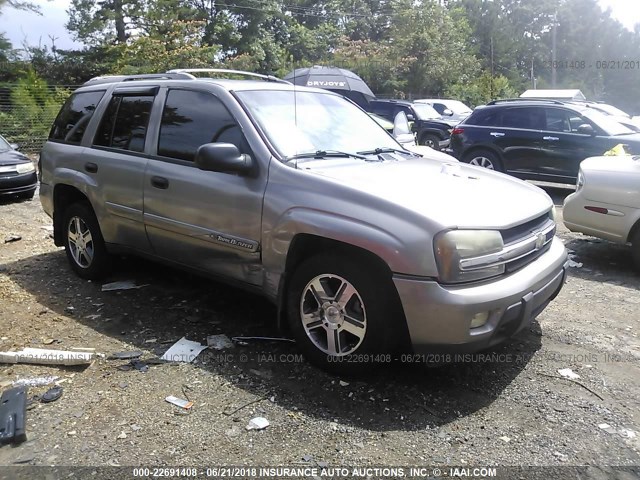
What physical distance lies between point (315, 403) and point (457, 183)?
1652 millimetres

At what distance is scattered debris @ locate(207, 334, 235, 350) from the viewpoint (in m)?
3.97

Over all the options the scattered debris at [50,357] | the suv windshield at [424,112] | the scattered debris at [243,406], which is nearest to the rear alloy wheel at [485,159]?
the suv windshield at [424,112]

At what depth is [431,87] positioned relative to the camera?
114 feet

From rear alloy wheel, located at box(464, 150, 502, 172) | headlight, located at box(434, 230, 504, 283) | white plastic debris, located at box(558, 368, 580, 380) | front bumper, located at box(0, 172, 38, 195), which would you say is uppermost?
rear alloy wheel, located at box(464, 150, 502, 172)

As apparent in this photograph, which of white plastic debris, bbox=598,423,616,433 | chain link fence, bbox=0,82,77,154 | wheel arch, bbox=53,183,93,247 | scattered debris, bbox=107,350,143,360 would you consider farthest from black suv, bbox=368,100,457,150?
white plastic debris, bbox=598,423,616,433

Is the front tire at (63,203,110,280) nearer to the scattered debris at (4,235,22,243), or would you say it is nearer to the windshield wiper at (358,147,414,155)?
the scattered debris at (4,235,22,243)

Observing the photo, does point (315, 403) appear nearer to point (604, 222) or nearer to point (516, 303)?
point (516, 303)

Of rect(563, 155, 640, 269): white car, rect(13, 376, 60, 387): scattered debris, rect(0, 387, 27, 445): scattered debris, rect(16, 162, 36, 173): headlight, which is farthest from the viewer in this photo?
rect(16, 162, 36, 173): headlight

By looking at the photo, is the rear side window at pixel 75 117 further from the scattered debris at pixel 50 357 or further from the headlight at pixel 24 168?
the headlight at pixel 24 168

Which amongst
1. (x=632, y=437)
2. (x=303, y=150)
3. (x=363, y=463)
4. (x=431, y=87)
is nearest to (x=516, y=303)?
(x=632, y=437)

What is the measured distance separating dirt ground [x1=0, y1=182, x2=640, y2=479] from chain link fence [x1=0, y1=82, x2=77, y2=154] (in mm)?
13350

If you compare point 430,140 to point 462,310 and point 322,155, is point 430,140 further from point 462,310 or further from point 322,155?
point 462,310

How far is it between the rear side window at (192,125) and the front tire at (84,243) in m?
1.26

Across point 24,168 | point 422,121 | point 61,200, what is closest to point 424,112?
point 422,121
